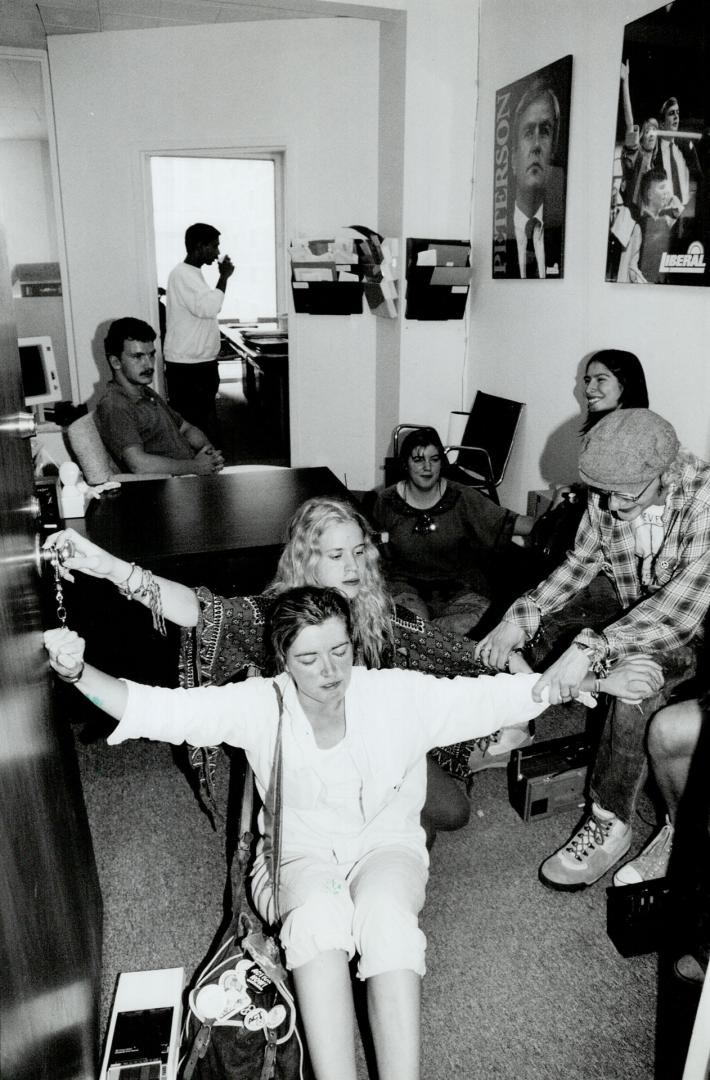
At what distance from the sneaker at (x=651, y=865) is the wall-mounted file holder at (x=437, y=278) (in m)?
3.53

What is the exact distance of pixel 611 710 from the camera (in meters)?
2.29

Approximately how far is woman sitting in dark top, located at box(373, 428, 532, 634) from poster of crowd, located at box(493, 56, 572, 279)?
60.0 inches

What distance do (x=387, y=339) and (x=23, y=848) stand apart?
15.4 ft

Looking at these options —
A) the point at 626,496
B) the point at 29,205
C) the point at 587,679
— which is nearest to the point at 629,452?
Answer: the point at 626,496

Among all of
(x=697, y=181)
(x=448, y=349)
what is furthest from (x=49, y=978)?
(x=448, y=349)

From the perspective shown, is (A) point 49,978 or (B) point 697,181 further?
(B) point 697,181

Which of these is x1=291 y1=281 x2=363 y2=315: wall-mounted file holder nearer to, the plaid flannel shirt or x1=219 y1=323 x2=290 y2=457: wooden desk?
x1=219 y1=323 x2=290 y2=457: wooden desk

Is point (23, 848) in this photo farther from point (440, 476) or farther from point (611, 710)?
point (440, 476)

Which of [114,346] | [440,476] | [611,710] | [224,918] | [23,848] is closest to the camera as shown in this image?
[23,848]

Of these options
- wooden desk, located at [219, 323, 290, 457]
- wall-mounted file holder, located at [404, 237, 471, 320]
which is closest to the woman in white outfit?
wall-mounted file holder, located at [404, 237, 471, 320]

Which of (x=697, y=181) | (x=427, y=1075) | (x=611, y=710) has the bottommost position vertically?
(x=427, y=1075)

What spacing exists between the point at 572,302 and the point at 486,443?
3.49ft

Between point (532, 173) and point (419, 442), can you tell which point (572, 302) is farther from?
point (419, 442)

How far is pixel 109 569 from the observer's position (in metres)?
1.91
